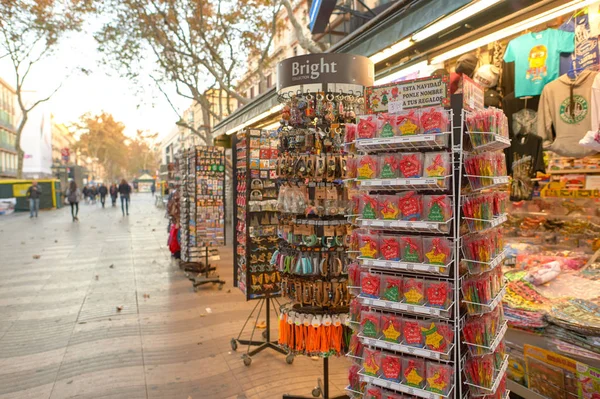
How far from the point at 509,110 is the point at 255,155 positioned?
2880 millimetres

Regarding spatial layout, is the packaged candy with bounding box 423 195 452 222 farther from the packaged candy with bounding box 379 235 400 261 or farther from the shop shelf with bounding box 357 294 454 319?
the shop shelf with bounding box 357 294 454 319

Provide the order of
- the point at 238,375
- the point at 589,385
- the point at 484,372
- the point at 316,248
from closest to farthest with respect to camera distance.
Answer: the point at 484,372 → the point at 589,385 → the point at 316,248 → the point at 238,375

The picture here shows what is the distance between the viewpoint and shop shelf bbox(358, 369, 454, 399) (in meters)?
2.32

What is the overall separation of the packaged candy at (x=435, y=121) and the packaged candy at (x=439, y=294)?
87 cm

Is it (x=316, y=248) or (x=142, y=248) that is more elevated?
(x=316, y=248)

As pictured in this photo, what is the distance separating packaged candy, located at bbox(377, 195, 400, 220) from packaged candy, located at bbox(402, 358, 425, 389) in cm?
86

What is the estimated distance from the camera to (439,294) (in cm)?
236

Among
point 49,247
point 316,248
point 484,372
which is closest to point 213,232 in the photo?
point 316,248

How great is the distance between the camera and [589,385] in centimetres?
289

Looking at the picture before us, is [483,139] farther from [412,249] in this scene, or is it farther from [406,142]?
[412,249]

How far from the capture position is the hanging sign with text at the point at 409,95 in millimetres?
2445

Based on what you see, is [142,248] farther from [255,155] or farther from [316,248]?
[316,248]

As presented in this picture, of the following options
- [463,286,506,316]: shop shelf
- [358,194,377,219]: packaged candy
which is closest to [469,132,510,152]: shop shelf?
[358,194,377,219]: packaged candy

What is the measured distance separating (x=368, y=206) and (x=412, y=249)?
1.24 ft
